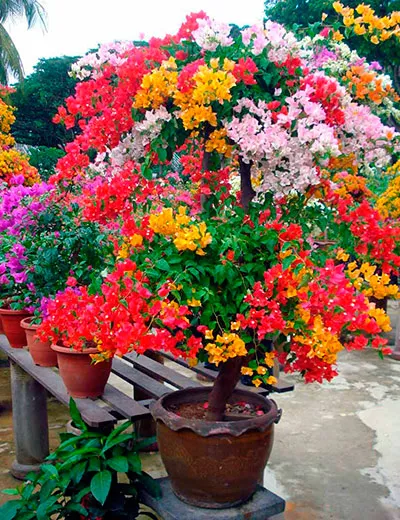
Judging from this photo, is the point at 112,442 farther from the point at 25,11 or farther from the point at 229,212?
the point at 25,11

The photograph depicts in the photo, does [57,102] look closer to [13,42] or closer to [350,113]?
[13,42]

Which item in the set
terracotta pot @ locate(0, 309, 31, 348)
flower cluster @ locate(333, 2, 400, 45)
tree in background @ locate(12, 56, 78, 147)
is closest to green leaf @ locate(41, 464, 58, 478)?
terracotta pot @ locate(0, 309, 31, 348)

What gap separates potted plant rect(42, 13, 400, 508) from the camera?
190cm

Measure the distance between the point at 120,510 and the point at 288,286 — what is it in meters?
1.19

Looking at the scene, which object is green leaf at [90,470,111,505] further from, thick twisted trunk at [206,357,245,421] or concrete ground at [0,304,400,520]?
concrete ground at [0,304,400,520]

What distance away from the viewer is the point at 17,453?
3.63m

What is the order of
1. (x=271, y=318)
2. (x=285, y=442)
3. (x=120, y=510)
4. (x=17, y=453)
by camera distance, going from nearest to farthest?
1. (x=271, y=318)
2. (x=120, y=510)
3. (x=17, y=453)
4. (x=285, y=442)

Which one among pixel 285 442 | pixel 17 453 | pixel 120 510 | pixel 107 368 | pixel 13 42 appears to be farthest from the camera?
pixel 13 42

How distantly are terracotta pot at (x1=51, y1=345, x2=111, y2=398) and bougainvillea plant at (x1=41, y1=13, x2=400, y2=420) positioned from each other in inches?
12.8

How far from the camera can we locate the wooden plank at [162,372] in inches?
112

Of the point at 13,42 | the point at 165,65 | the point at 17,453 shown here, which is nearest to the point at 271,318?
Result: the point at 165,65

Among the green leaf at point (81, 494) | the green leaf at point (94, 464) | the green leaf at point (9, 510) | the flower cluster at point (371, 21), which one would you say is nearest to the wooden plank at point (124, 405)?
the green leaf at point (94, 464)

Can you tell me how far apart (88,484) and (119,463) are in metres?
0.22

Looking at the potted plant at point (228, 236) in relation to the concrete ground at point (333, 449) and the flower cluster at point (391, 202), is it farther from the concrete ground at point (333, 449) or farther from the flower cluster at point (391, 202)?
the flower cluster at point (391, 202)
